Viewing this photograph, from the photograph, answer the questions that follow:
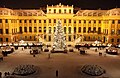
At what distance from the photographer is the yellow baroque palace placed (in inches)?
3049

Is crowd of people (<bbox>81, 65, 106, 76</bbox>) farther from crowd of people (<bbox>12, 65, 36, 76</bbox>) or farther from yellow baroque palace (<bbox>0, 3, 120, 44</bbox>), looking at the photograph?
yellow baroque palace (<bbox>0, 3, 120, 44</bbox>)

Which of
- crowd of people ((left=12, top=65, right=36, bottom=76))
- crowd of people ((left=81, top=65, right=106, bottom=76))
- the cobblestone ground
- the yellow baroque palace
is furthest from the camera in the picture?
the yellow baroque palace

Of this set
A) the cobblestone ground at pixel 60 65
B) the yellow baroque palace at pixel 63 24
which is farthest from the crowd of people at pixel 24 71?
the yellow baroque palace at pixel 63 24

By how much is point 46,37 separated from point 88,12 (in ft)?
66.0

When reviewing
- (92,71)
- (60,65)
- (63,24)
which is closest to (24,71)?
(60,65)

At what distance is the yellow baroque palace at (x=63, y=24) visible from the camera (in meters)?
77.4

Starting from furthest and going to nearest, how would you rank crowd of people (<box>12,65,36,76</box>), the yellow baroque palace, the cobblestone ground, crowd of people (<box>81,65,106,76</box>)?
the yellow baroque palace < the cobblestone ground < crowd of people (<box>81,65,106,76</box>) < crowd of people (<box>12,65,36,76</box>)

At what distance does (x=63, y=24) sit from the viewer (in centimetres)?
7869

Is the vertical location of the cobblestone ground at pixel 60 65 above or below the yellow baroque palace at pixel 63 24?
below

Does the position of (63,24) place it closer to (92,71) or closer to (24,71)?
(92,71)

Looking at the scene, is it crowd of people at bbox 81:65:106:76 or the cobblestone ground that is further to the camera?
the cobblestone ground

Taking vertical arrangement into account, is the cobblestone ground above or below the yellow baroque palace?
below

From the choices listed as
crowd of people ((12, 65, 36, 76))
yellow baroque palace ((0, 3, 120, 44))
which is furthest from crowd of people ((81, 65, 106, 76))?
yellow baroque palace ((0, 3, 120, 44))

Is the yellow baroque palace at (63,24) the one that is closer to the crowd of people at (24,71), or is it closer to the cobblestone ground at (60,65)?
the cobblestone ground at (60,65)
